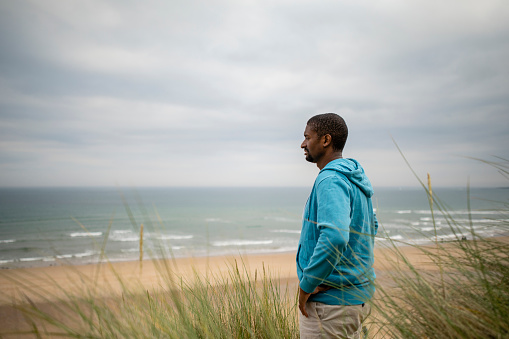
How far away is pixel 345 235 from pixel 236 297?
4.18ft

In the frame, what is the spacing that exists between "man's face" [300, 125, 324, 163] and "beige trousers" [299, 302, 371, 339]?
98 cm

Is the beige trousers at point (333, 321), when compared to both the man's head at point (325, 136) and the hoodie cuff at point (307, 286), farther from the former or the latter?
the man's head at point (325, 136)

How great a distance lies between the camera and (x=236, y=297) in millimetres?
2506

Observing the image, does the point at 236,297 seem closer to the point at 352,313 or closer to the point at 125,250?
the point at 352,313

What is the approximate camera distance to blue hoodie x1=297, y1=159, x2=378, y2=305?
1687mm

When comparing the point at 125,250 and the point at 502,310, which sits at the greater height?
the point at 502,310

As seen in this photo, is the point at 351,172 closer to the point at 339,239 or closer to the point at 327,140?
the point at 327,140

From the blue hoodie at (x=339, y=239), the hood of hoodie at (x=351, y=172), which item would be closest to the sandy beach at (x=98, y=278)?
the blue hoodie at (x=339, y=239)

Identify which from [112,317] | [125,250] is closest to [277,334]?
[112,317]

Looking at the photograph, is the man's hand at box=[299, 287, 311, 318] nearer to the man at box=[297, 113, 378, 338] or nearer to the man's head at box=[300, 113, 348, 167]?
the man at box=[297, 113, 378, 338]

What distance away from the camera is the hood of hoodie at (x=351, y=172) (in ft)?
6.27

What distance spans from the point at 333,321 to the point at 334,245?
0.55 m

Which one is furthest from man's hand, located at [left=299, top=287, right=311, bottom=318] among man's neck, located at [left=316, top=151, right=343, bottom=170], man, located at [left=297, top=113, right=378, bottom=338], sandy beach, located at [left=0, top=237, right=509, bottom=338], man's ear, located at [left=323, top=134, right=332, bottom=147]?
man's ear, located at [left=323, top=134, right=332, bottom=147]

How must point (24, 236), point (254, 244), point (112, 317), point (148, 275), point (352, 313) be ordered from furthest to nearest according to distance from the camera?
point (24, 236), point (254, 244), point (148, 275), point (352, 313), point (112, 317)
